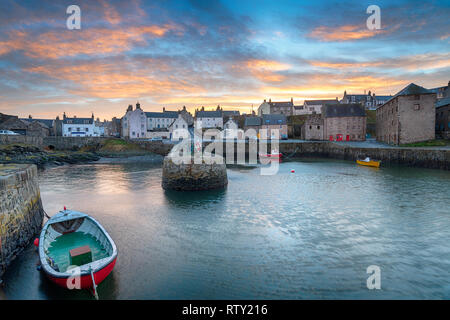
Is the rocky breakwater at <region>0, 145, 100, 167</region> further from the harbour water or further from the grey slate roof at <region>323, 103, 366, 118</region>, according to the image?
the grey slate roof at <region>323, 103, 366, 118</region>

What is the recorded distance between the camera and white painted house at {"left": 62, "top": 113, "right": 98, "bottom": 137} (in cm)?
7425

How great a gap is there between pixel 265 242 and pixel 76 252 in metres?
8.05

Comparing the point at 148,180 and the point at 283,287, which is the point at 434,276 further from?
the point at 148,180

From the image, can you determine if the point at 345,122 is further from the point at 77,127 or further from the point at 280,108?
the point at 77,127

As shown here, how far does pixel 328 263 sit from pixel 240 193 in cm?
1324

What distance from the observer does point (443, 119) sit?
42.4 meters

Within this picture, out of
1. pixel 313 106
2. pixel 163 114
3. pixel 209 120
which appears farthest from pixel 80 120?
pixel 313 106

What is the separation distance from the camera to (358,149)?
1746 inches

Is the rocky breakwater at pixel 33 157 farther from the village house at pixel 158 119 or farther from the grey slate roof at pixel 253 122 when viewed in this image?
the grey slate roof at pixel 253 122

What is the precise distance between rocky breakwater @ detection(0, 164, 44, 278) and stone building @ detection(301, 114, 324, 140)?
58249 mm

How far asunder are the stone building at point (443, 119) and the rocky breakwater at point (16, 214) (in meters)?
52.9

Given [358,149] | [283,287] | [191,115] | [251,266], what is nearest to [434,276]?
[283,287]

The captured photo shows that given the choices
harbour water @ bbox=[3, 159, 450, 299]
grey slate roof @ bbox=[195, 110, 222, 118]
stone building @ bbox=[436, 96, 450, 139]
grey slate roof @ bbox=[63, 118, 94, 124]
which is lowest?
harbour water @ bbox=[3, 159, 450, 299]

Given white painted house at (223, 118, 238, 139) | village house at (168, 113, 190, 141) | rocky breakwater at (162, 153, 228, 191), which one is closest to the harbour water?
rocky breakwater at (162, 153, 228, 191)
